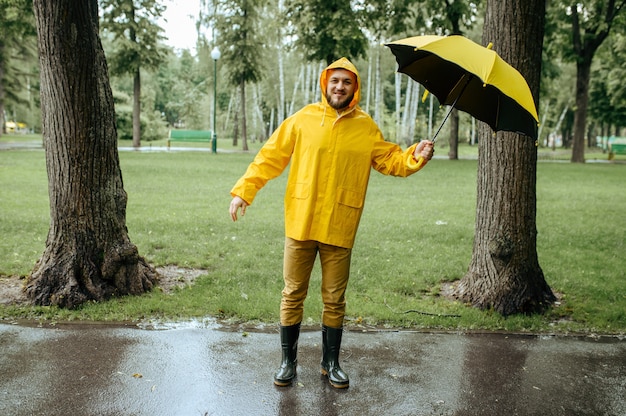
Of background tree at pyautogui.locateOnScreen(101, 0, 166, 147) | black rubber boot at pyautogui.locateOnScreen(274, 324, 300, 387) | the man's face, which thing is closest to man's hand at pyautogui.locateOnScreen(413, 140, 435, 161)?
the man's face

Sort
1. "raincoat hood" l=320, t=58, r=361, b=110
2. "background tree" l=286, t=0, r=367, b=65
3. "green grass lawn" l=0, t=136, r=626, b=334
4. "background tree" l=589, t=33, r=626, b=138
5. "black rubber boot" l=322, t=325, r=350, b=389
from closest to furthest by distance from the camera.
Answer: "raincoat hood" l=320, t=58, r=361, b=110, "black rubber boot" l=322, t=325, r=350, b=389, "green grass lawn" l=0, t=136, r=626, b=334, "background tree" l=286, t=0, r=367, b=65, "background tree" l=589, t=33, r=626, b=138

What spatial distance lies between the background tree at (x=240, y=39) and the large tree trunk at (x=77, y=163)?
26.9 m

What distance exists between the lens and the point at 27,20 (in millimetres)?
20125

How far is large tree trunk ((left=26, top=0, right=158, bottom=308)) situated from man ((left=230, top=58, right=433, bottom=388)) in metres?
2.34

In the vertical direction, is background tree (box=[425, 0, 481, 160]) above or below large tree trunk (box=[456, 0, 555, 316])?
above

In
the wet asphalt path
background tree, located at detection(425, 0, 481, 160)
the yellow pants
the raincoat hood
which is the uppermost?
background tree, located at detection(425, 0, 481, 160)

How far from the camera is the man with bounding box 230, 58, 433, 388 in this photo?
12.5 ft

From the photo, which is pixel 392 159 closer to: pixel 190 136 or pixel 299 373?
pixel 299 373

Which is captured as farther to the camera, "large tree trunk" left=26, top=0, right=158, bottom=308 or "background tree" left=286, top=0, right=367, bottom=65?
"background tree" left=286, top=0, right=367, bottom=65

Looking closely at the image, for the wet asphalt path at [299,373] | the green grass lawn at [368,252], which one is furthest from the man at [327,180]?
the green grass lawn at [368,252]

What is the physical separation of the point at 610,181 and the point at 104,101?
18.2 meters

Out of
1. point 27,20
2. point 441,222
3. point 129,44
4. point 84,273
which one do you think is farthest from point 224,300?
point 129,44

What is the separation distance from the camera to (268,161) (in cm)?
393

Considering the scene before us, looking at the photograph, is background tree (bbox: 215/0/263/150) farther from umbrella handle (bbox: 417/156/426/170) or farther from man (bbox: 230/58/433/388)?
umbrella handle (bbox: 417/156/426/170)
